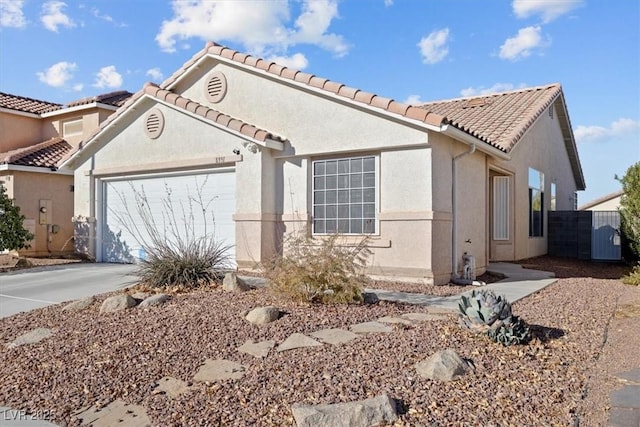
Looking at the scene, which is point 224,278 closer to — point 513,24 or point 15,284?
point 15,284

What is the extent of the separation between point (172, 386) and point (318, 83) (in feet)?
26.0

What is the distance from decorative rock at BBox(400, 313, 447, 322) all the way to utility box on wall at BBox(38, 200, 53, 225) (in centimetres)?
1516

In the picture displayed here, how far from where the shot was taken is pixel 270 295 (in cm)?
763

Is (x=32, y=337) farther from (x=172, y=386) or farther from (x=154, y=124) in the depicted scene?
(x=154, y=124)

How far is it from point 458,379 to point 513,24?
486 inches

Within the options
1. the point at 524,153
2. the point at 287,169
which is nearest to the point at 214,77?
the point at 287,169

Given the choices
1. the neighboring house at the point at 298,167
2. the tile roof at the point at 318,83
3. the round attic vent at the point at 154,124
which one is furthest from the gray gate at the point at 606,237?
the round attic vent at the point at 154,124

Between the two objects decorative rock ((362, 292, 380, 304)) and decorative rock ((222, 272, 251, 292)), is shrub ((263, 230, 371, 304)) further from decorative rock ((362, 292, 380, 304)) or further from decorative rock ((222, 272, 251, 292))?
decorative rock ((222, 272, 251, 292))

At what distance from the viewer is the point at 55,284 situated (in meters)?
10.3

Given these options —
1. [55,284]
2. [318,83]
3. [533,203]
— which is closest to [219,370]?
[55,284]

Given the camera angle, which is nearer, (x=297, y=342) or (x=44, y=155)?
(x=297, y=342)

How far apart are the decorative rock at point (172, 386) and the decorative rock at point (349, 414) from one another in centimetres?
116

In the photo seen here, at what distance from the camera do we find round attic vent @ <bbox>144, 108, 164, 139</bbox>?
1316 centimetres

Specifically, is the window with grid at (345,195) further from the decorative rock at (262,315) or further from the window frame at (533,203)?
the window frame at (533,203)
